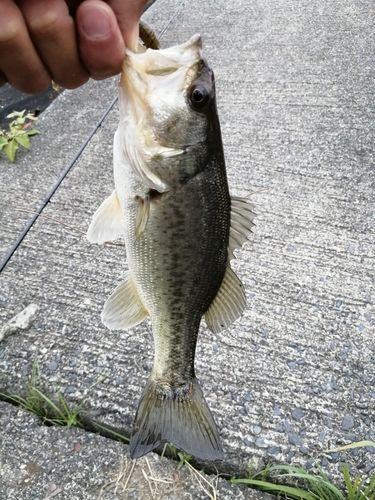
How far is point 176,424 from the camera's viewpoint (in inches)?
67.4

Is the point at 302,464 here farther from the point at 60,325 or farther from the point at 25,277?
the point at 25,277

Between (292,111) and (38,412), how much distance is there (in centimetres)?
260

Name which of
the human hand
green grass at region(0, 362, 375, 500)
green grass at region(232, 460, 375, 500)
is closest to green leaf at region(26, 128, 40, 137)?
green grass at region(0, 362, 375, 500)

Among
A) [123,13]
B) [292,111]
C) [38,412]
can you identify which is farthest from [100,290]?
[292,111]

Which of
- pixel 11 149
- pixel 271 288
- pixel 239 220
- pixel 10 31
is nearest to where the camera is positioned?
pixel 10 31

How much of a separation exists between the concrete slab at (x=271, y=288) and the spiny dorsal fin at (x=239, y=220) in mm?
840

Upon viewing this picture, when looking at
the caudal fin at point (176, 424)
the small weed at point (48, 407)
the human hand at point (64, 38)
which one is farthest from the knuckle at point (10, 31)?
the small weed at point (48, 407)

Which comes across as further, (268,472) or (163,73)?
(268,472)

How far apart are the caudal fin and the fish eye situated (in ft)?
2.99

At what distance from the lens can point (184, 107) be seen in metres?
1.49

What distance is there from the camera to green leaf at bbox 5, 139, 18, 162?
322 cm

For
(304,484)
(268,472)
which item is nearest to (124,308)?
(268,472)

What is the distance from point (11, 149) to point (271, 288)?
1856 millimetres

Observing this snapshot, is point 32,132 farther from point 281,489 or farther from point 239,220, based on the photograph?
point 281,489
